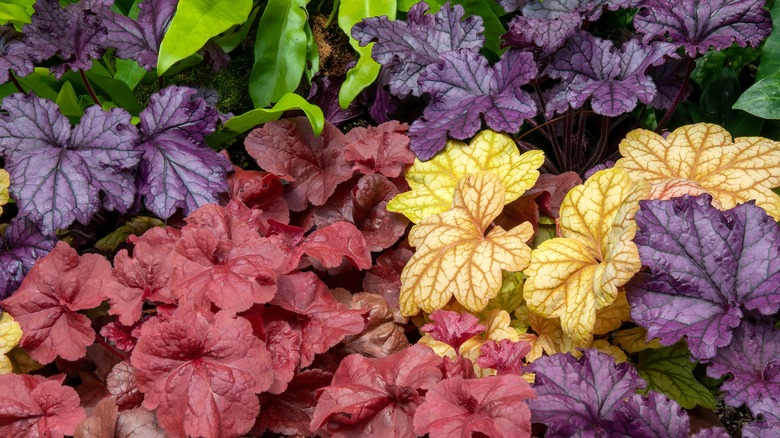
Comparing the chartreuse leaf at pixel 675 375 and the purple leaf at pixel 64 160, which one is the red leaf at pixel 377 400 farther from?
the purple leaf at pixel 64 160

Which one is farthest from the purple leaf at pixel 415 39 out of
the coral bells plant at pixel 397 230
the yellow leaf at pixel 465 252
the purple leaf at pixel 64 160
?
the purple leaf at pixel 64 160

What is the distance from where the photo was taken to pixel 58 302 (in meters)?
1.60

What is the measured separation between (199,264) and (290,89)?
3.02 ft

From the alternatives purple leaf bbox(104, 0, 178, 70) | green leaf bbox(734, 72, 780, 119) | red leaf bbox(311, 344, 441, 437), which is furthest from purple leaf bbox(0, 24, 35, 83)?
green leaf bbox(734, 72, 780, 119)

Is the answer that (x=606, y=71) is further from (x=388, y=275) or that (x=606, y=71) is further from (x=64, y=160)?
(x=64, y=160)

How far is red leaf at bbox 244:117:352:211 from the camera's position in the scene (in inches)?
77.6

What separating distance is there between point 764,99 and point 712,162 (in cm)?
23

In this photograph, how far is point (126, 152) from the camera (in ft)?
5.95

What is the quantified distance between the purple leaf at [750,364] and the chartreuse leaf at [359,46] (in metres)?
1.32

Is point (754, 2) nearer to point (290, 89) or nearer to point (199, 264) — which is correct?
point (290, 89)

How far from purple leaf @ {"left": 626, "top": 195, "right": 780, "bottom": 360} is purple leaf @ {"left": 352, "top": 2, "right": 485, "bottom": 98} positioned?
88 cm

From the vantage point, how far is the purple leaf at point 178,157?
1.84 m

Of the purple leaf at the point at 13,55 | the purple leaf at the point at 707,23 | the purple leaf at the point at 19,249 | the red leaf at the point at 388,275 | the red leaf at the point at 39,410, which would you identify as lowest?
the red leaf at the point at 388,275

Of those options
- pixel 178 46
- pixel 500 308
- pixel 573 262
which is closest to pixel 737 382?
pixel 573 262
